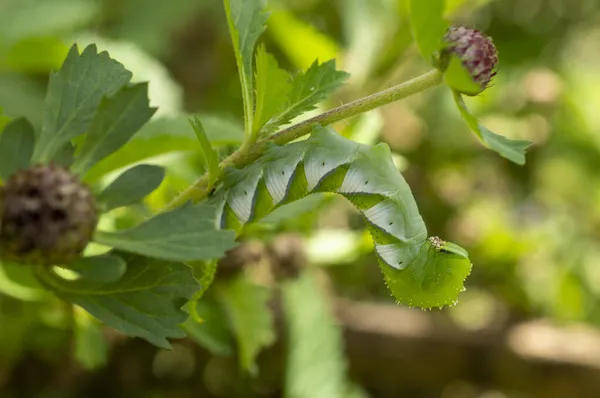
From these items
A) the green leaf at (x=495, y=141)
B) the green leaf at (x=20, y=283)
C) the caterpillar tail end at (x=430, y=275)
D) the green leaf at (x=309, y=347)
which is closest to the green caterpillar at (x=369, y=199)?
the caterpillar tail end at (x=430, y=275)

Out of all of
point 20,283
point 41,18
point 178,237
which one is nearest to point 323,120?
point 178,237

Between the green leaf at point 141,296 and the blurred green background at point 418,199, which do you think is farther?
the blurred green background at point 418,199

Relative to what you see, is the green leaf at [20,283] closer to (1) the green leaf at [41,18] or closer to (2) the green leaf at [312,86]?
(2) the green leaf at [312,86]

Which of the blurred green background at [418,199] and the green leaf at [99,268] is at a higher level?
the green leaf at [99,268]

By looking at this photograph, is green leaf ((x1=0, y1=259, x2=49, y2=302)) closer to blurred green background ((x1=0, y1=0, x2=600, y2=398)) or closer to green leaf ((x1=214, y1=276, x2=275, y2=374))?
blurred green background ((x1=0, y1=0, x2=600, y2=398))

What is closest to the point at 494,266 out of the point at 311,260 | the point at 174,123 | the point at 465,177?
the point at 465,177

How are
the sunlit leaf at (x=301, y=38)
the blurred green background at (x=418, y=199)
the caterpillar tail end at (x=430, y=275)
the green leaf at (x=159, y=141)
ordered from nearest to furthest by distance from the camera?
the caterpillar tail end at (x=430, y=275)
the green leaf at (x=159, y=141)
the blurred green background at (x=418, y=199)
the sunlit leaf at (x=301, y=38)

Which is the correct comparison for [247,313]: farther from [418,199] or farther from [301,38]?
[418,199]
